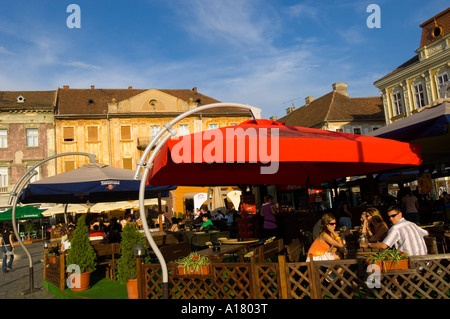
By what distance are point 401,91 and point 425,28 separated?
5.07 metres

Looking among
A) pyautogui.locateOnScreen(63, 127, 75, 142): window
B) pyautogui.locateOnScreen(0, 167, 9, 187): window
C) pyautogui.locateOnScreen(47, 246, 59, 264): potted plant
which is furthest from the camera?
pyautogui.locateOnScreen(63, 127, 75, 142): window

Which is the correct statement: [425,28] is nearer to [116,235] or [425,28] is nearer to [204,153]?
[116,235]

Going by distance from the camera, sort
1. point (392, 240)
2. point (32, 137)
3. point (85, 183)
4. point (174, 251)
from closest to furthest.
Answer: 1. point (392, 240)
2. point (174, 251)
3. point (85, 183)
4. point (32, 137)

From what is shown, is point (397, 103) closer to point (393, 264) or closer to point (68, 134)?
point (68, 134)

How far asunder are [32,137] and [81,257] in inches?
1255

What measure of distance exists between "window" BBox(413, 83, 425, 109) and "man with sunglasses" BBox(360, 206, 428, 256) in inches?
1067

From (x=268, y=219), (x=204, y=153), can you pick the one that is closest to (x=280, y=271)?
(x=204, y=153)

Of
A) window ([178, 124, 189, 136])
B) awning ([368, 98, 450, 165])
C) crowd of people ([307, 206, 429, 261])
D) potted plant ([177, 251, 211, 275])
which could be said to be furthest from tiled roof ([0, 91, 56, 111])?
awning ([368, 98, 450, 165])

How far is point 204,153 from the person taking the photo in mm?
4211

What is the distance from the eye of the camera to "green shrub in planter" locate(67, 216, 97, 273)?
25.1 ft

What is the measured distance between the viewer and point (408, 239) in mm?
5367

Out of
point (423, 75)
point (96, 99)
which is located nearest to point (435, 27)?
point (423, 75)

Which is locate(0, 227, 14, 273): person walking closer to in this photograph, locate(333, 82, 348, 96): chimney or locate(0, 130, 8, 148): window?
locate(0, 130, 8, 148): window

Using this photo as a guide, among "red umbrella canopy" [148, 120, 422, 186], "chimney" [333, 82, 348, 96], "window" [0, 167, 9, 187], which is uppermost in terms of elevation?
"chimney" [333, 82, 348, 96]
